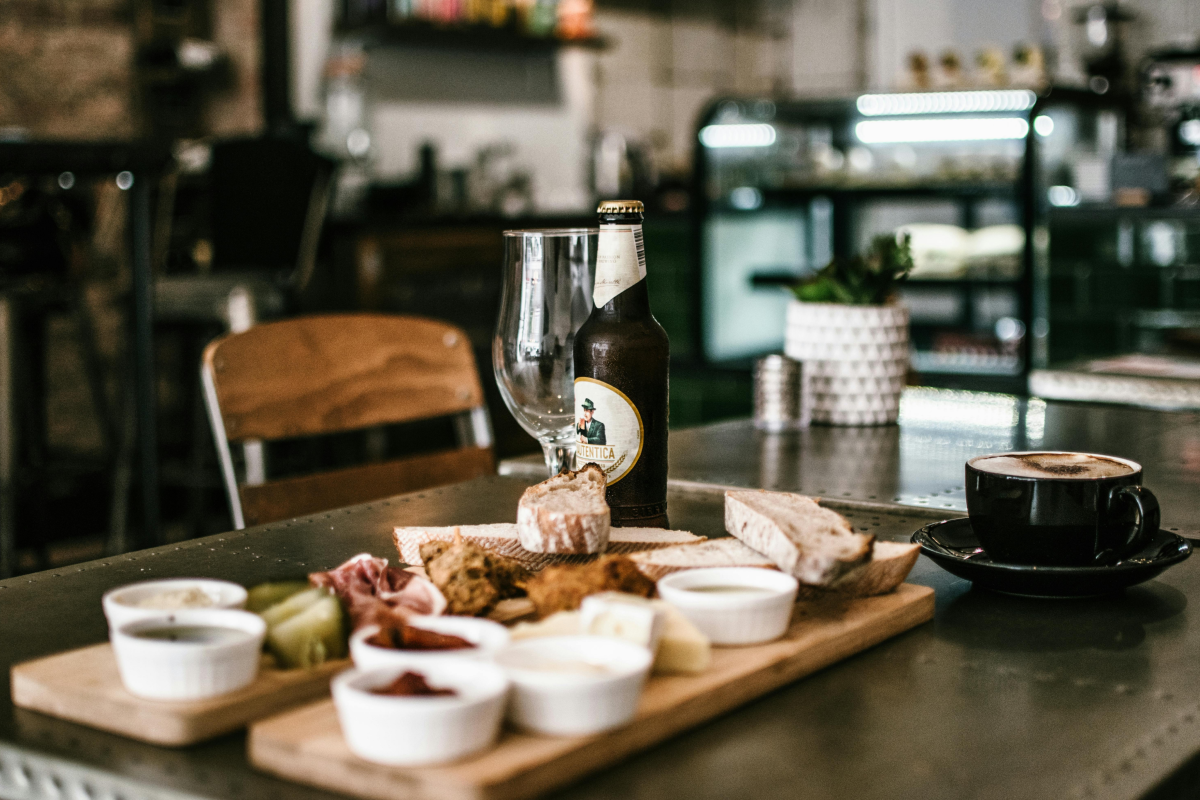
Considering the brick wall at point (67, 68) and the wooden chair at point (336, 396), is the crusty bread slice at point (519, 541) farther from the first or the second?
the brick wall at point (67, 68)

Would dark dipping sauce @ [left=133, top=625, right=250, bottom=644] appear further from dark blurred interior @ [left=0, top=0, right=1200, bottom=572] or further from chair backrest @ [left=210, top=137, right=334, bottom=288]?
chair backrest @ [left=210, top=137, right=334, bottom=288]

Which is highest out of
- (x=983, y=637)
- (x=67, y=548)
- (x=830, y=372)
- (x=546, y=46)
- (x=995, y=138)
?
(x=546, y=46)

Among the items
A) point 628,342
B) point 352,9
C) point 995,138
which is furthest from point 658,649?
point 352,9

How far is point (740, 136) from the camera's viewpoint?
419 cm

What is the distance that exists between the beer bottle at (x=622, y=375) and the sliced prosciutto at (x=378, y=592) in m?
0.27

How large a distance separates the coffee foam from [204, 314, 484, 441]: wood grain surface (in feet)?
3.09

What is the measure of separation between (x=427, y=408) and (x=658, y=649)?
116cm

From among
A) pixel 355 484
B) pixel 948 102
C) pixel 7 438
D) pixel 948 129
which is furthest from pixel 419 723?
pixel 948 129

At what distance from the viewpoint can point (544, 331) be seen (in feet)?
3.77

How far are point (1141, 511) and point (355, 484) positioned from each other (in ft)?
3.29

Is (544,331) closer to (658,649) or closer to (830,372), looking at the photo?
(658,649)

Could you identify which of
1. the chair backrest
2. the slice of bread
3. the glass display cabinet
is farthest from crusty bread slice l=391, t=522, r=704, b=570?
the chair backrest

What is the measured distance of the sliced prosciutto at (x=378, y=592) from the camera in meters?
0.74

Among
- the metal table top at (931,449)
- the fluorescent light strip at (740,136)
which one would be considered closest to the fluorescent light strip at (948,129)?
the fluorescent light strip at (740,136)
